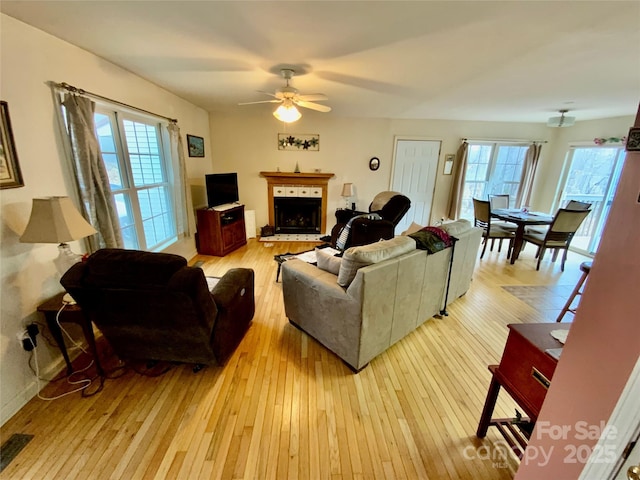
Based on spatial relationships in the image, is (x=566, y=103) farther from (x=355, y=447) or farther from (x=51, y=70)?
(x=51, y=70)

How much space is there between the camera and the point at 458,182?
530 cm

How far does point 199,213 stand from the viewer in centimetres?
416

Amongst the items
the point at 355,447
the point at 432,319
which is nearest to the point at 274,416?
the point at 355,447

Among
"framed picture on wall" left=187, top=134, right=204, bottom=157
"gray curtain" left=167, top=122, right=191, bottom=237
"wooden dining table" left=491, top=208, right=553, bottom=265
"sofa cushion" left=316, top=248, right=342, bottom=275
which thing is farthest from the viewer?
"framed picture on wall" left=187, top=134, right=204, bottom=157

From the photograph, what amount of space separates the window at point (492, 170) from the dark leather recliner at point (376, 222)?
7.27ft

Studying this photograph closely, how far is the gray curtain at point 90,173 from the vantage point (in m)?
1.96

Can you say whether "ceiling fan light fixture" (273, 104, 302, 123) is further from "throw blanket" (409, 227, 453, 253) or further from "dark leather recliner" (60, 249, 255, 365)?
"dark leather recliner" (60, 249, 255, 365)

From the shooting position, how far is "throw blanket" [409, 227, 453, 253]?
2.18 m

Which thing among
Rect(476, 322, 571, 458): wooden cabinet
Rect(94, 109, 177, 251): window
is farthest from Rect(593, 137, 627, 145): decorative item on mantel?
Rect(94, 109, 177, 251): window

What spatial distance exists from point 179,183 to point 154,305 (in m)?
2.70

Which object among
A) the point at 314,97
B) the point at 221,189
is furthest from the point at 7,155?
the point at 221,189

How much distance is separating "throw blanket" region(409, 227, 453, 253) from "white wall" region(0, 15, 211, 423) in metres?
2.76

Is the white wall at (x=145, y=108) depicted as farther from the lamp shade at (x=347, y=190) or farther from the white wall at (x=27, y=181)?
the lamp shade at (x=347, y=190)

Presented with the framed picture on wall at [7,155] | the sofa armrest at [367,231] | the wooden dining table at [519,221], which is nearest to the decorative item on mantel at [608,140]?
the wooden dining table at [519,221]
